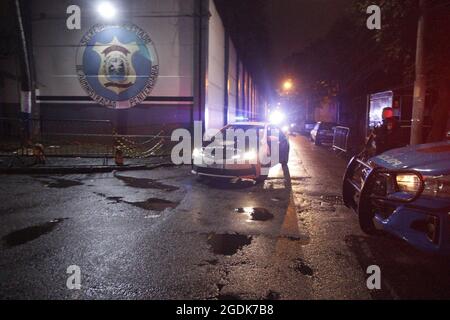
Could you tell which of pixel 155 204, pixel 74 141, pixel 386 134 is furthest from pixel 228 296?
pixel 74 141

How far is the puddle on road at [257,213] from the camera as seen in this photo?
6716 millimetres

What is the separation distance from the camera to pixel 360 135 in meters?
30.7

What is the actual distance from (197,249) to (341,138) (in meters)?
15.2

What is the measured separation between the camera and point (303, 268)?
14.6 feet

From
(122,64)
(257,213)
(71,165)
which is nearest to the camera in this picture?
(257,213)

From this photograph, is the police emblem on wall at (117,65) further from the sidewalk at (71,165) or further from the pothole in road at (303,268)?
the pothole in road at (303,268)

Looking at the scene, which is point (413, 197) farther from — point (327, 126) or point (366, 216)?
point (327, 126)

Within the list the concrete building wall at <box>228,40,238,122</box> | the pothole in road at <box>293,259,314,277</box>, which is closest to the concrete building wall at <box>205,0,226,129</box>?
the concrete building wall at <box>228,40,238,122</box>

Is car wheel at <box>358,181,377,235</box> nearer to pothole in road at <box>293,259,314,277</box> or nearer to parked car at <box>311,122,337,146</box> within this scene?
pothole in road at <box>293,259,314,277</box>

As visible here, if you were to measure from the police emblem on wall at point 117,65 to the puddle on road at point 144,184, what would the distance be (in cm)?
1058

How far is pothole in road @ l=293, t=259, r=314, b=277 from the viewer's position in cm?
432

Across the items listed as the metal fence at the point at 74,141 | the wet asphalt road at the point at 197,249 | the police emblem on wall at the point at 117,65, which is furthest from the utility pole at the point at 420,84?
the police emblem on wall at the point at 117,65

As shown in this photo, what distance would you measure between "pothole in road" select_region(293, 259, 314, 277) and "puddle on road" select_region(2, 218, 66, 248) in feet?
11.8

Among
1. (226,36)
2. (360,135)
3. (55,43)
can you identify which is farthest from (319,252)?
(360,135)
